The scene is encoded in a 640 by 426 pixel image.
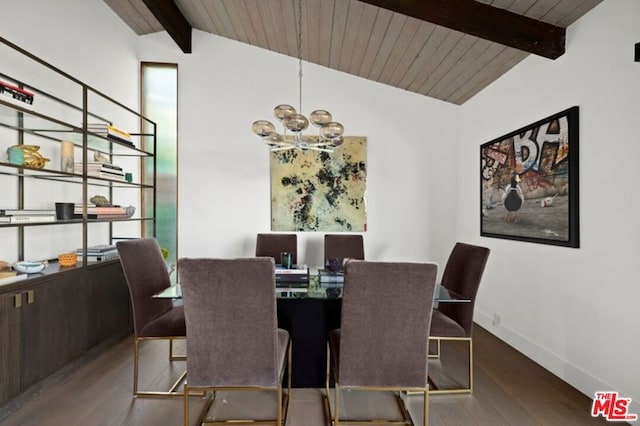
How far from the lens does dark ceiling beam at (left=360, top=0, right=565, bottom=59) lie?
2.59 m

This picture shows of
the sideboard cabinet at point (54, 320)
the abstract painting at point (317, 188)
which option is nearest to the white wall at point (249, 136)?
the abstract painting at point (317, 188)

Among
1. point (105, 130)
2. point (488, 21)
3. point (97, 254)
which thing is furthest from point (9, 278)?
point (488, 21)

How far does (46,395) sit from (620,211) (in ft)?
12.7

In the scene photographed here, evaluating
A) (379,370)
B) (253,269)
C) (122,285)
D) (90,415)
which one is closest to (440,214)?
(379,370)

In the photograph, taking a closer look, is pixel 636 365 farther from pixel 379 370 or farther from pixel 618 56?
pixel 618 56

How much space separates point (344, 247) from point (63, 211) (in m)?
2.53

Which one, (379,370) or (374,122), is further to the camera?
(374,122)

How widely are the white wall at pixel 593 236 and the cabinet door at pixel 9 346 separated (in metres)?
3.70

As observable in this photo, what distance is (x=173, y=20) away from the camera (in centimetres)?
375

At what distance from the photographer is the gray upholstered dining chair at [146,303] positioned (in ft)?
7.55

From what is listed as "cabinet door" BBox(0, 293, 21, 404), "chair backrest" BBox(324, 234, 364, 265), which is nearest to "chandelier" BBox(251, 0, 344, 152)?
"chair backrest" BBox(324, 234, 364, 265)

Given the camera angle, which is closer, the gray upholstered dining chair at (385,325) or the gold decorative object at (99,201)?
the gray upholstered dining chair at (385,325)

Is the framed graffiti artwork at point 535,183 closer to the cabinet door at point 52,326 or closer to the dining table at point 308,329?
the dining table at point 308,329

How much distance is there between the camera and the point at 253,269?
1.68 metres
